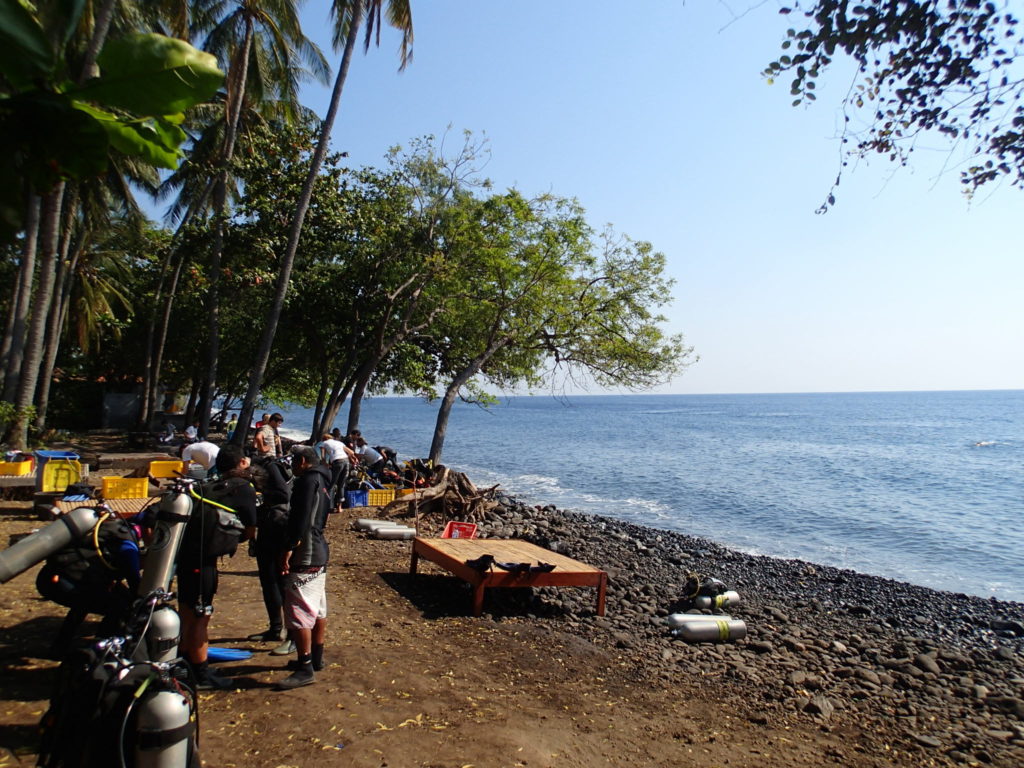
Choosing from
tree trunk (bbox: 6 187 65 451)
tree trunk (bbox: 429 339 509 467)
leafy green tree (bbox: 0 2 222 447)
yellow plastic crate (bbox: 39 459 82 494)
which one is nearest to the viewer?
leafy green tree (bbox: 0 2 222 447)

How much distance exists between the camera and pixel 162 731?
8.64 ft

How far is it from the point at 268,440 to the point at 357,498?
2.92 metres

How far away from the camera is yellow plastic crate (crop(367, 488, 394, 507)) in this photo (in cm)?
1509

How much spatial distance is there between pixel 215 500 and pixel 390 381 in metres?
19.7

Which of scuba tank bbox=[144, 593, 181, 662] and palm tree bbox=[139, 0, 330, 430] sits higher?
palm tree bbox=[139, 0, 330, 430]

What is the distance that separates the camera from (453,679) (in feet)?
19.1

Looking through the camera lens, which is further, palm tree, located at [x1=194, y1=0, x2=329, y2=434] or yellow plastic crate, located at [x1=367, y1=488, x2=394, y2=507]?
palm tree, located at [x1=194, y1=0, x2=329, y2=434]

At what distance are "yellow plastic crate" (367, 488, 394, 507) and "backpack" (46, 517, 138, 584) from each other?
10.4m

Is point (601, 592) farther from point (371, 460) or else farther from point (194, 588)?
point (371, 460)

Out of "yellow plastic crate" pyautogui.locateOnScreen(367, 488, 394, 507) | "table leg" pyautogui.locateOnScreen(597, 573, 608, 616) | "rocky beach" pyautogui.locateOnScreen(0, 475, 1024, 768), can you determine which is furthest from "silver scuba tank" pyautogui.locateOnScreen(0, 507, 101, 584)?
"yellow plastic crate" pyautogui.locateOnScreen(367, 488, 394, 507)

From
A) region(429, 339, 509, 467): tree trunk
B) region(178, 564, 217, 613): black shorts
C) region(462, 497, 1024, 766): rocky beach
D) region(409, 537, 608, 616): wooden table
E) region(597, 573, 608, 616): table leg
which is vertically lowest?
region(462, 497, 1024, 766): rocky beach

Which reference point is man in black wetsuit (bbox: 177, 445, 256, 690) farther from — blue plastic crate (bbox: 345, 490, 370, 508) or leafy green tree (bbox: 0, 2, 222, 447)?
blue plastic crate (bbox: 345, 490, 370, 508)

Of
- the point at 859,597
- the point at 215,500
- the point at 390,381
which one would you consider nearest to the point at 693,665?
the point at 215,500

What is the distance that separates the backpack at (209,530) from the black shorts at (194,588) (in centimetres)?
12
